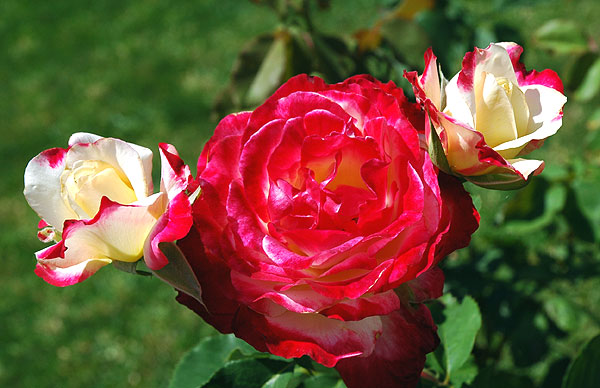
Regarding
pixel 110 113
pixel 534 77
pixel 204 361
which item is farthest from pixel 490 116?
pixel 110 113

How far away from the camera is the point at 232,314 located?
54 cm

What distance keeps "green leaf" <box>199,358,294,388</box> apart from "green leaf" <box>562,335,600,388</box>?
0.34 metres

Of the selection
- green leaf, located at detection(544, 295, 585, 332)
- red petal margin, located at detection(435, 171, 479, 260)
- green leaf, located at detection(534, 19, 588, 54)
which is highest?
red petal margin, located at detection(435, 171, 479, 260)

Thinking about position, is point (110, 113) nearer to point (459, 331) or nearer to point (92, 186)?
point (459, 331)

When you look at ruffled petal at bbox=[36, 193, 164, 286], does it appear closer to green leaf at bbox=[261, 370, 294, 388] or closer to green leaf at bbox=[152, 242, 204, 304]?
green leaf at bbox=[152, 242, 204, 304]

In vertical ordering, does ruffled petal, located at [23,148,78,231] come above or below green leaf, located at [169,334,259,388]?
above

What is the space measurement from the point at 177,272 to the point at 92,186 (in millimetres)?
94

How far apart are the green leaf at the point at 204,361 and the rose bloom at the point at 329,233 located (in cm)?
30

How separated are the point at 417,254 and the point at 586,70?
1.07m

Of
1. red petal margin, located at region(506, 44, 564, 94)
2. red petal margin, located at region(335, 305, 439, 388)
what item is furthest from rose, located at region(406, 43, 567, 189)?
red petal margin, located at region(335, 305, 439, 388)

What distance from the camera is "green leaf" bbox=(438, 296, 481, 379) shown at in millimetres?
814

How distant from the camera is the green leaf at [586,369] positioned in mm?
797

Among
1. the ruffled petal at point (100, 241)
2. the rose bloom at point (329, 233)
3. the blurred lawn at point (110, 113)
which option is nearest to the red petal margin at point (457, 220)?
the rose bloom at point (329, 233)

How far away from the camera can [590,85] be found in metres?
1.36
